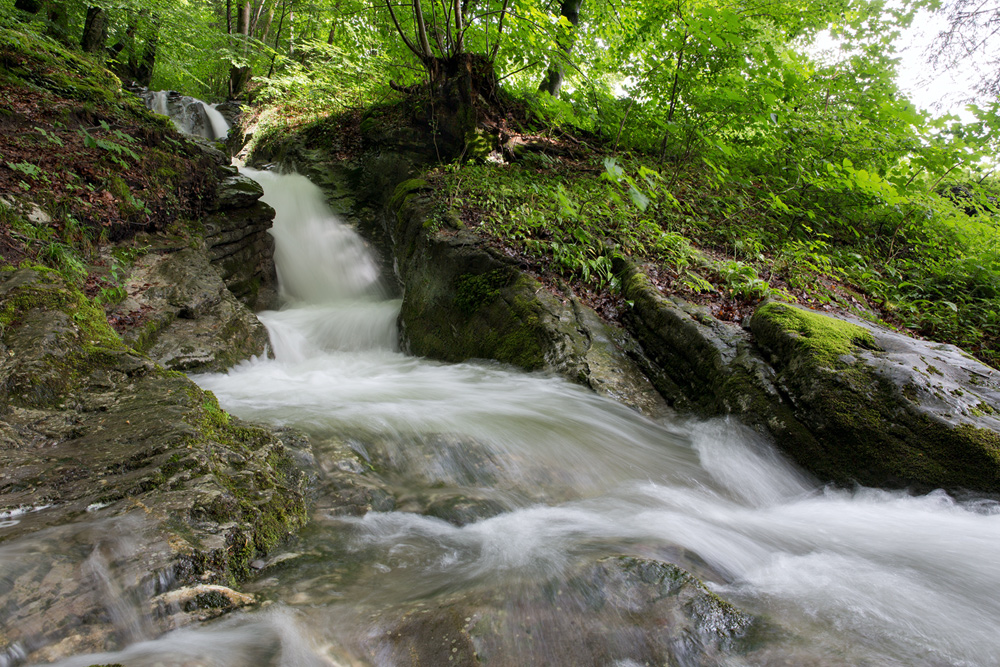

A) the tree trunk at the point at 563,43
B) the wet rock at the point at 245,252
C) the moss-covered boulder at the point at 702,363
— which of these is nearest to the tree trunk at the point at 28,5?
the wet rock at the point at 245,252

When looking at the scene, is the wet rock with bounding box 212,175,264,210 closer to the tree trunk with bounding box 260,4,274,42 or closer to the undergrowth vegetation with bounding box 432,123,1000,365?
the undergrowth vegetation with bounding box 432,123,1000,365

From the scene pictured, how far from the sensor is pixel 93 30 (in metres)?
10.6

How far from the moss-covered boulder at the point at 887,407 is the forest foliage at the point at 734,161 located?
4.26 feet

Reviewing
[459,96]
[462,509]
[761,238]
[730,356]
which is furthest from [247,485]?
[459,96]

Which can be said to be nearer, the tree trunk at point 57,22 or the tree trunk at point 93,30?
the tree trunk at point 57,22

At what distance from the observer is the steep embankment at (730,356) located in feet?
10.7

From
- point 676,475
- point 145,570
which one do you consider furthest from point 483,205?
point 145,570

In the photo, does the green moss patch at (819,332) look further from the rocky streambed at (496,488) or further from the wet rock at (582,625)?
the wet rock at (582,625)

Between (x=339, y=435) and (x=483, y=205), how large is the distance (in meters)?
4.44

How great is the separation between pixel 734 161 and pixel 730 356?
5.19m

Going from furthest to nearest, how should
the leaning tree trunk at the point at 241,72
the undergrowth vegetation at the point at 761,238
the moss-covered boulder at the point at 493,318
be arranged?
the leaning tree trunk at the point at 241,72, the undergrowth vegetation at the point at 761,238, the moss-covered boulder at the point at 493,318

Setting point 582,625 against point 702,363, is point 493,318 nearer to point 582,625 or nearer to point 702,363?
point 702,363

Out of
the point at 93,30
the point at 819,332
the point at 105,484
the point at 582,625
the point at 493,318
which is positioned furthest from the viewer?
the point at 93,30

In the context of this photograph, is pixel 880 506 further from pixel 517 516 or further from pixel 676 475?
pixel 517 516
